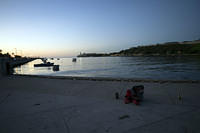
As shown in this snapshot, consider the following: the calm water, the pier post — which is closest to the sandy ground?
the pier post

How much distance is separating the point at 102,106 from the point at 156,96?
2.59 m

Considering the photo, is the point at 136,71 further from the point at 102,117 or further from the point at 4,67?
the point at 102,117

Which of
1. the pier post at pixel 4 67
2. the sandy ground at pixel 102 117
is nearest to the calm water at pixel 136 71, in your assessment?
the pier post at pixel 4 67

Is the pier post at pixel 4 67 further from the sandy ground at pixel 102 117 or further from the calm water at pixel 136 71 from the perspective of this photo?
the calm water at pixel 136 71

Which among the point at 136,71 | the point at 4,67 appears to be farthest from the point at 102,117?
the point at 136,71

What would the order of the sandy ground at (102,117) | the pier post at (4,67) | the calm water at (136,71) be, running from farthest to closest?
1. the calm water at (136,71)
2. the pier post at (4,67)
3. the sandy ground at (102,117)

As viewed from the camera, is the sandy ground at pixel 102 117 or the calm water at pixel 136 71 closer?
the sandy ground at pixel 102 117

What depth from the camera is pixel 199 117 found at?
3.21 m

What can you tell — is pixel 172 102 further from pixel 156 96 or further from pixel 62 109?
pixel 62 109

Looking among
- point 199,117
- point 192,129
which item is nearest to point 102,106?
point 192,129

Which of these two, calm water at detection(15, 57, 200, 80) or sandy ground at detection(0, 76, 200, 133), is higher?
sandy ground at detection(0, 76, 200, 133)

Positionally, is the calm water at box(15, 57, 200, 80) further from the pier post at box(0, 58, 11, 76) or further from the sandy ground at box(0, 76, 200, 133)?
the sandy ground at box(0, 76, 200, 133)

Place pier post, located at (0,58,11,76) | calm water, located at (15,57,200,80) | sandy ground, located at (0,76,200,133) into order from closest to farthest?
sandy ground, located at (0,76,200,133), pier post, located at (0,58,11,76), calm water, located at (15,57,200,80)

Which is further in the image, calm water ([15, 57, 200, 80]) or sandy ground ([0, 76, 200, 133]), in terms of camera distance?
calm water ([15, 57, 200, 80])
